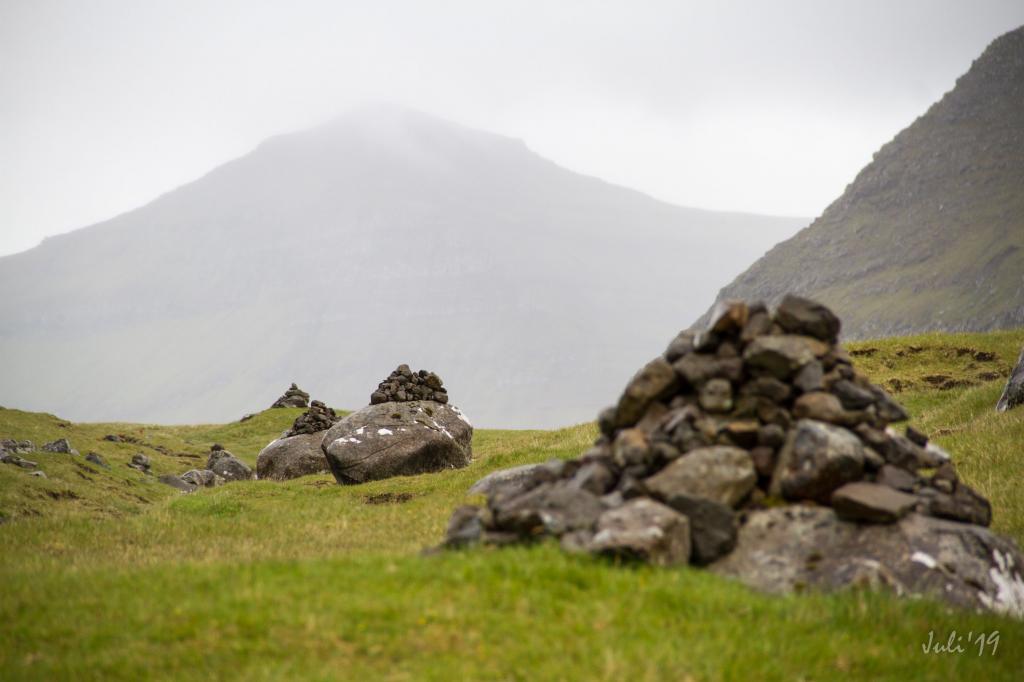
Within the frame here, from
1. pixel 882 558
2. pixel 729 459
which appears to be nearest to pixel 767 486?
pixel 729 459

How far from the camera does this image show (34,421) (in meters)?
54.9

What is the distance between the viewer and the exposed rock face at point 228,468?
51750 mm

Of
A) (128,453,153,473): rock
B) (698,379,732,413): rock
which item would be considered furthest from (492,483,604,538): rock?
(128,453,153,473): rock

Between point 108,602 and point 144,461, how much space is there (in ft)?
143

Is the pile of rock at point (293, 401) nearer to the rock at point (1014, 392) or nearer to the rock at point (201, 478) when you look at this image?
the rock at point (201, 478)

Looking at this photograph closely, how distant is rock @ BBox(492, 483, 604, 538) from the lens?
40.5 feet

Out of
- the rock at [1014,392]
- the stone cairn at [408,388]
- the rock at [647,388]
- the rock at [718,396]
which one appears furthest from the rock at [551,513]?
the stone cairn at [408,388]

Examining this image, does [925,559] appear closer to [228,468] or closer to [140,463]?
[228,468]

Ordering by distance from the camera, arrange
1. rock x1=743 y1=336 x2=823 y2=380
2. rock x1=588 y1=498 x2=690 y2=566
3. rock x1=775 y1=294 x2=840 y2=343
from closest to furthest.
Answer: rock x1=588 y1=498 x2=690 y2=566
rock x1=743 y1=336 x2=823 y2=380
rock x1=775 y1=294 x2=840 y2=343

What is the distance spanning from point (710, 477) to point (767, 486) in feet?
4.50

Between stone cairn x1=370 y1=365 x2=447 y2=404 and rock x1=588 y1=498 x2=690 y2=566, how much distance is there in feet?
92.7

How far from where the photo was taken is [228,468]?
172 feet

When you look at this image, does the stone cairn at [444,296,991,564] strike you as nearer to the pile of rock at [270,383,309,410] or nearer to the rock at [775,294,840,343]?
the rock at [775,294,840,343]
